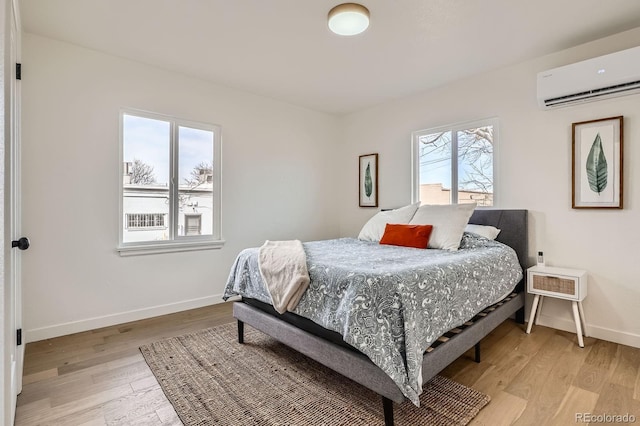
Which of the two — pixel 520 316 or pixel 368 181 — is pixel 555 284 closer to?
pixel 520 316

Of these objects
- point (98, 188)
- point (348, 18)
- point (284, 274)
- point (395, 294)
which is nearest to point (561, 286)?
point (395, 294)

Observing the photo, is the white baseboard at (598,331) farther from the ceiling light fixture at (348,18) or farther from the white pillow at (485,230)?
the ceiling light fixture at (348,18)

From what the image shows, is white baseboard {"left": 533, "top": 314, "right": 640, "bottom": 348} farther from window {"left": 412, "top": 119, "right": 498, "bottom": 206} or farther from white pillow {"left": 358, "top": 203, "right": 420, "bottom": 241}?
white pillow {"left": 358, "top": 203, "right": 420, "bottom": 241}

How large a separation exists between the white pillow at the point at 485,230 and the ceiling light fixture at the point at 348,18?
6.54 feet

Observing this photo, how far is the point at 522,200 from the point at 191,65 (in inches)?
139

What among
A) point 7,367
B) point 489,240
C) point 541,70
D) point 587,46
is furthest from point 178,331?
point 587,46

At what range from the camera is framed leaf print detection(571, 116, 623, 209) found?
2.58m

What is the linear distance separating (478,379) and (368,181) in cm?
290

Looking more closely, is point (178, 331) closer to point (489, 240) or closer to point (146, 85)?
point (146, 85)

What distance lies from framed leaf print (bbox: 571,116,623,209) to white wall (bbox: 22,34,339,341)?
3277mm

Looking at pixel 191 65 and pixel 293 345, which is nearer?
pixel 293 345

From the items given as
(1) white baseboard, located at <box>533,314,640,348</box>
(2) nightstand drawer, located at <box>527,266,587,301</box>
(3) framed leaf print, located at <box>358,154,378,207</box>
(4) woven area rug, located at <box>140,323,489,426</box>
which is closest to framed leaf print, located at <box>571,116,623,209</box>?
(2) nightstand drawer, located at <box>527,266,587,301</box>

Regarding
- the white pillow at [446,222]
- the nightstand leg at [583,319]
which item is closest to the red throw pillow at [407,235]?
the white pillow at [446,222]

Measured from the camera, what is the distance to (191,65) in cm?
317
